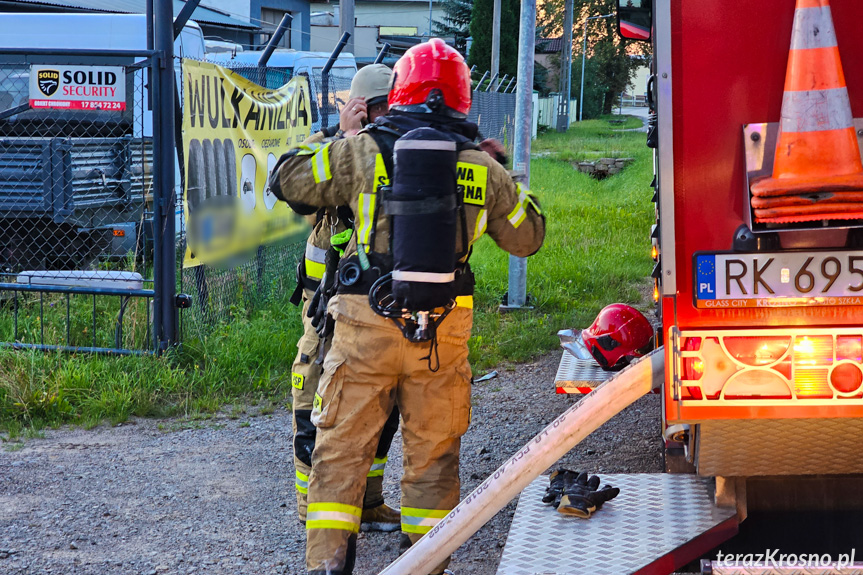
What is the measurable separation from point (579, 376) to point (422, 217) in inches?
49.3

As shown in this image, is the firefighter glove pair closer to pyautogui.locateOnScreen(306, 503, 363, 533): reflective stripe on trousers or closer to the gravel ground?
the gravel ground

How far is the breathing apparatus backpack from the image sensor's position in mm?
3225

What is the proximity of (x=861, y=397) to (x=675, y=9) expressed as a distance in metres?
1.18

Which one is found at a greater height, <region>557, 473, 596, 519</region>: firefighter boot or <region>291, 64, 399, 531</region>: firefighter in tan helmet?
<region>291, 64, 399, 531</region>: firefighter in tan helmet

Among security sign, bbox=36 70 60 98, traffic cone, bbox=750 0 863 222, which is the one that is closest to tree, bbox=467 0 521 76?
security sign, bbox=36 70 60 98

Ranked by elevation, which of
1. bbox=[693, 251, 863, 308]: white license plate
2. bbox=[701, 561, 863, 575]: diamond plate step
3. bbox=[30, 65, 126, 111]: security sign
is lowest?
bbox=[701, 561, 863, 575]: diamond plate step

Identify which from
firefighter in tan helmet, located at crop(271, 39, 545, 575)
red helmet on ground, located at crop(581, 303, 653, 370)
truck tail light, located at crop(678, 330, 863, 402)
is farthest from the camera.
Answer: red helmet on ground, located at crop(581, 303, 653, 370)

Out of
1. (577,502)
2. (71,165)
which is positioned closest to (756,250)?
(577,502)

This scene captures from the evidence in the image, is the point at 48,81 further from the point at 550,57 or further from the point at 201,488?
the point at 550,57

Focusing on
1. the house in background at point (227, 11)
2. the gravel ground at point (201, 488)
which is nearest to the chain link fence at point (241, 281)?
the gravel ground at point (201, 488)

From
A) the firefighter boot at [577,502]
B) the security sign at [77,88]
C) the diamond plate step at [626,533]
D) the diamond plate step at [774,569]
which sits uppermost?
the security sign at [77,88]

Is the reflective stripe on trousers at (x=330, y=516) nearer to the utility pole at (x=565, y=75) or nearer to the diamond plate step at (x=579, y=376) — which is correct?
the diamond plate step at (x=579, y=376)

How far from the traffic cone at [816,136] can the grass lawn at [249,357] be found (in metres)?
3.93

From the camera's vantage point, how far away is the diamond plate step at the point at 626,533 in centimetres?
317
